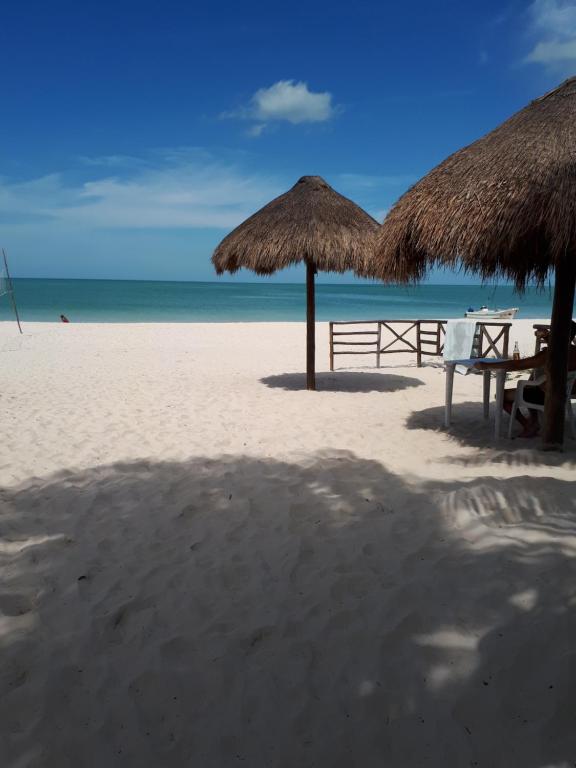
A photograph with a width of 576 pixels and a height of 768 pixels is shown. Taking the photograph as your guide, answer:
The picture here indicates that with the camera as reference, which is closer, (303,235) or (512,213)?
(512,213)

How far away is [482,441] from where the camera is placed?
5250mm

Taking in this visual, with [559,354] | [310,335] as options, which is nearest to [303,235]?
[310,335]

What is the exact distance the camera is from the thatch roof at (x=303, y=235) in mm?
7457

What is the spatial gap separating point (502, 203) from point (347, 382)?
5.09m

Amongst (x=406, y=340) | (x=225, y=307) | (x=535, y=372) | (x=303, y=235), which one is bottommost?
(x=225, y=307)

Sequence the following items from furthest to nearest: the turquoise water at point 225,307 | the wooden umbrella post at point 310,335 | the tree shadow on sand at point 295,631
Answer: the turquoise water at point 225,307
the wooden umbrella post at point 310,335
the tree shadow on sand at point 295,631

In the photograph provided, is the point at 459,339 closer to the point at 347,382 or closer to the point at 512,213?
the point at 347,382

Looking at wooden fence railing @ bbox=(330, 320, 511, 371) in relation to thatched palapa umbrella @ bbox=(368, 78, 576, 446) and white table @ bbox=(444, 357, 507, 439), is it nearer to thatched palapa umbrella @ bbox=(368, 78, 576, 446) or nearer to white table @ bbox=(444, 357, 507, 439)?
white table @ bbox=(444, 357, 507, 439)

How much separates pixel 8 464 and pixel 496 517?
400cm

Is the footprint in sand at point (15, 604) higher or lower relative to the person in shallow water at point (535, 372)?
lower

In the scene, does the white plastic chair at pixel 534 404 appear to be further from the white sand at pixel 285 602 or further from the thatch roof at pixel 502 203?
the thatch roof at pixel 502 203

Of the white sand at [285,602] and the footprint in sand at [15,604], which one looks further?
the footprint in sand at [15,604]

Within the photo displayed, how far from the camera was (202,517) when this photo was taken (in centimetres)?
346

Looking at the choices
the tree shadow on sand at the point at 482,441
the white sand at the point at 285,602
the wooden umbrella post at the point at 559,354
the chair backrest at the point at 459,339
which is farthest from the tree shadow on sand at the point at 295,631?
the chair backrest at the point at 459,339
